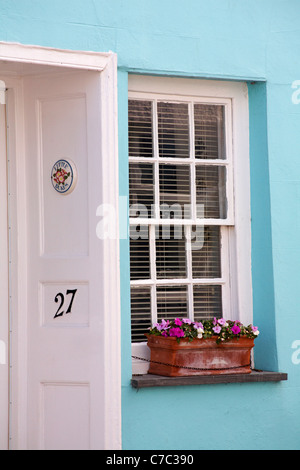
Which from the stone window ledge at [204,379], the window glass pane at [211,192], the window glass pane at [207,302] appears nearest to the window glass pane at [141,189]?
the window glass pane at [211,192]

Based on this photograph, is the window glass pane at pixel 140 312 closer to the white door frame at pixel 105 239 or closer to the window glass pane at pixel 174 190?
the white door frame at pixel 105 239

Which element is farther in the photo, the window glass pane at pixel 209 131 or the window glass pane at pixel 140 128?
the window glass pane at pixel 209 131

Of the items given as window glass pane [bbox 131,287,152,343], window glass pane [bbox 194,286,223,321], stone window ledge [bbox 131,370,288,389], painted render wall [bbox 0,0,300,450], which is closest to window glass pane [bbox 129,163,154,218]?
painted render wall [bbox 0,0,300,450]

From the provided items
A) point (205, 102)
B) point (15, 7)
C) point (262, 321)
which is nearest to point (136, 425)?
point (262, 321)

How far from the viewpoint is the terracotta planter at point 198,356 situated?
5.30 metres

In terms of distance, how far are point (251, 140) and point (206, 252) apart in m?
0.89

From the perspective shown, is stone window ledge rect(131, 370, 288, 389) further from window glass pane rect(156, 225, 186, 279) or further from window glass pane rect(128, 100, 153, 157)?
window glass pane rect(128, 100, 153, 157)

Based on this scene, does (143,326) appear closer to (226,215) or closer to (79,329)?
(79,329)

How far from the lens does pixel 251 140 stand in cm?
576

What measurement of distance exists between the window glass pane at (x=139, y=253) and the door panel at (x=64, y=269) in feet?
1.53

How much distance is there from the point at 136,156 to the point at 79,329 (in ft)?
4.30

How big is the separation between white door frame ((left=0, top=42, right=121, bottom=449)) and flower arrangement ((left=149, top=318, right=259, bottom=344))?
395 millimetres

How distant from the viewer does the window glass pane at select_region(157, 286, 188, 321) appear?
5574 mm

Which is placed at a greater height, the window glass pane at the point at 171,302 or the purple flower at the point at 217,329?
the window glass pane at the point at 171,302
